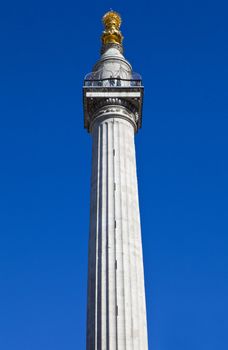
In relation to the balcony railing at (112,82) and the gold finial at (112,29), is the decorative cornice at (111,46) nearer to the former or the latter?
the gold finial at (112,29)

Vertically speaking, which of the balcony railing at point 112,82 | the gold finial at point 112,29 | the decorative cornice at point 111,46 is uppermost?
the gold finial at point 112,29

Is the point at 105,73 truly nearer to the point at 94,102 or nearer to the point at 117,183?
the point at 94,102

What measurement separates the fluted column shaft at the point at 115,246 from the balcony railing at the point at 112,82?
101 inches

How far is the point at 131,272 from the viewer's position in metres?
30.9

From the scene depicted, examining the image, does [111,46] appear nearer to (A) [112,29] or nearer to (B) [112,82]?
(A) [112,29]

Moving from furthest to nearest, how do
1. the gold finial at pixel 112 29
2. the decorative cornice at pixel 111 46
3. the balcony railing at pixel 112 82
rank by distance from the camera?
the gold finial at pixel 112 29 → the decorative cornice at pixel 111 46 → the balcony railing at pixel 112 82

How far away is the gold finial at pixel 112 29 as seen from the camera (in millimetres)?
44469

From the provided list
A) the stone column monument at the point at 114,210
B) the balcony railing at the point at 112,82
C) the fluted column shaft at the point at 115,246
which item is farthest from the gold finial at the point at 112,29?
the fluted column shaft at the point at 115,246

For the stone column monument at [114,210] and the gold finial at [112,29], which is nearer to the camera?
the stone column monument at [114,210]

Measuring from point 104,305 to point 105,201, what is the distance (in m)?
6.54

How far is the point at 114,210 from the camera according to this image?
3316 centimetres

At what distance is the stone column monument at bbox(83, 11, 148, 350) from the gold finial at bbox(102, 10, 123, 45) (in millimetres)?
173

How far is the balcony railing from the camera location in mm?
39144

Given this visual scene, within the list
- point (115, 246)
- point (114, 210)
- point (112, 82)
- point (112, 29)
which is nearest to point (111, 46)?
point (112, 29)
